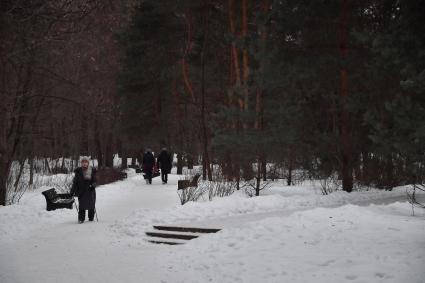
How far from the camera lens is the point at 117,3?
862 cm

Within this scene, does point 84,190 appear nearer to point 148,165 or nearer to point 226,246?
point 226,246

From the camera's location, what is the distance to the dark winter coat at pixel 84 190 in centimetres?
1205

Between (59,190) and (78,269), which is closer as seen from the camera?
(78,269)

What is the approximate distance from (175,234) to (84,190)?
334 centimetres

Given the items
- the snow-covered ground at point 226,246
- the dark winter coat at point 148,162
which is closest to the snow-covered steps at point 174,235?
the snow-covered ground at point 226,246

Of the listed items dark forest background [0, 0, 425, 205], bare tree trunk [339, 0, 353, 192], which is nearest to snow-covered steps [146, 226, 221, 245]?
dark forest background [0, 0, 425, 205]

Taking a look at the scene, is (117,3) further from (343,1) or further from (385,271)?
(343,1)

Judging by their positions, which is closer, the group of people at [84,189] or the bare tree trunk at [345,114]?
the group of people at [84,189]

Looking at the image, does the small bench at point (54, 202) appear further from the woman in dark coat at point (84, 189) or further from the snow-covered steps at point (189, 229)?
the snow-covered steps at point (189, 229)

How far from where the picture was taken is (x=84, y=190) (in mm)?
12102

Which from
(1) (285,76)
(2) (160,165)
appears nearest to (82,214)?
(1) (285,76)

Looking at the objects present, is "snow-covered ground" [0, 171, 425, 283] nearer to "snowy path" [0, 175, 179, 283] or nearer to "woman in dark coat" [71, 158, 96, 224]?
"snowy path" [0, 175, 179, 283]

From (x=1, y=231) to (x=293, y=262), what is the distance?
22.8 feet

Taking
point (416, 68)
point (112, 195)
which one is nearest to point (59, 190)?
point (112, 195)
